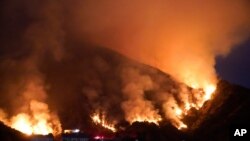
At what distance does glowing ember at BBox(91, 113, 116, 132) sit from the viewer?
160 m

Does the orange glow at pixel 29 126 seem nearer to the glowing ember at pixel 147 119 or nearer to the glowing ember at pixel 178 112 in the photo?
the glowing ember at pixel 147 119

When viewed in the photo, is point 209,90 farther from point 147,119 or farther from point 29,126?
point 29,126

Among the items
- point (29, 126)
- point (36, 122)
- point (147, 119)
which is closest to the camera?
point (29, 126)

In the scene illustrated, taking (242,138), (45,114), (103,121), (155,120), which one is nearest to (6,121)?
→ (45,114)

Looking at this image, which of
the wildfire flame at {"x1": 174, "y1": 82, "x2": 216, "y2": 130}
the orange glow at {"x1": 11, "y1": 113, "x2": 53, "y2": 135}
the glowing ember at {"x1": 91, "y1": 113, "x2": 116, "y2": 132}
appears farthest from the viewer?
the wildfire flame at {"x1": 174, "y1": 82, "x2": 216, "y2": 130}

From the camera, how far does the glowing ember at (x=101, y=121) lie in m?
160

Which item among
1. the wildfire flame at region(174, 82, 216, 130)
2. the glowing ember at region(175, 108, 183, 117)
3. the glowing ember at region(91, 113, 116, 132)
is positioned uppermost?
the wildfire flame at region(174, 82, 216, 130)

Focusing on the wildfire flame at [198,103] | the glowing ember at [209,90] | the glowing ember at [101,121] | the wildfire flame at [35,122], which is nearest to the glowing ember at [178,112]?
the wildfire flame at [198,103]

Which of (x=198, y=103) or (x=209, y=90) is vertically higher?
(x=209, y=90)

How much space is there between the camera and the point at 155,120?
163375 mm

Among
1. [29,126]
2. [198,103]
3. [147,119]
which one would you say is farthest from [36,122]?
[198,103]

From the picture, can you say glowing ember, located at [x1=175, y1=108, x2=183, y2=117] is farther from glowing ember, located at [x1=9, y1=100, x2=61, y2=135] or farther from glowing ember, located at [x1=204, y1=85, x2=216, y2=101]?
glowing ember, located at [x1=9, y1=100, x2=61, y2=135]

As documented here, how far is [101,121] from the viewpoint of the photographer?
544 feet

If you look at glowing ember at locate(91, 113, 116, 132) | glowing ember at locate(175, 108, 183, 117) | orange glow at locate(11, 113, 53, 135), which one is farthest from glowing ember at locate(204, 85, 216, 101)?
orange glow at locate(11, 113, 53, 135)
